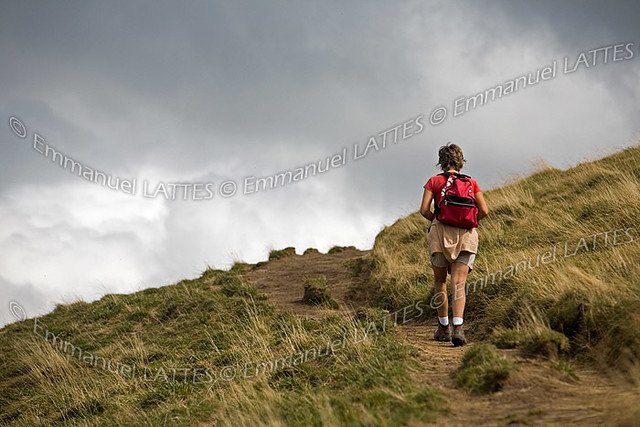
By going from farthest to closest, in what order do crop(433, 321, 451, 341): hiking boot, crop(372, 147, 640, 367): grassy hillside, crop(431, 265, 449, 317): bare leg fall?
crop(433, 321, 451, 341): hiking boot
crop(431, 265, 449, 317): bare leg
crop(372, 147, 640, 367): grassy hillside

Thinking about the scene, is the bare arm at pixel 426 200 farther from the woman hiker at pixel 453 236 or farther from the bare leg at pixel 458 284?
the bare leg at pixel 458 284

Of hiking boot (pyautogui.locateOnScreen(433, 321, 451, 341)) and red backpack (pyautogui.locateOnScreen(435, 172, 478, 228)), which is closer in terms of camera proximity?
red backpack (pyautogui.locateOnScreen(435, 172, 478, 228))

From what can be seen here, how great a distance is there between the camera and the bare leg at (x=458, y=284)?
6.92 metres

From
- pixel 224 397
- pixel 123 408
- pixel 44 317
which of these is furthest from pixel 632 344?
pixel 44 317

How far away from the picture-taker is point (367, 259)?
16.0 metres

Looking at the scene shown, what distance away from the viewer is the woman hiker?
6887 millimetres

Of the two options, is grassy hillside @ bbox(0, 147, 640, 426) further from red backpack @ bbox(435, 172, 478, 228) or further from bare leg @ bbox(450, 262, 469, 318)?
red backpack @ bbox(435, 172, 478, 228)

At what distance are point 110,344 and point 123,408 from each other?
5.33 meters

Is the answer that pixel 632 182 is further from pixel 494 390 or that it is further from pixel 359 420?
pixel 359 420

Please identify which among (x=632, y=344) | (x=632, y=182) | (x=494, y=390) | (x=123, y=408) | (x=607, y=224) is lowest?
(x=123, y=408)
